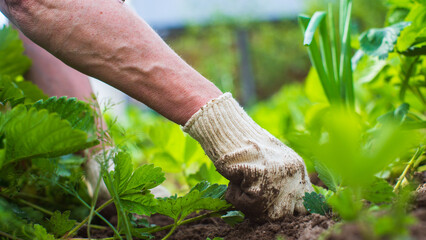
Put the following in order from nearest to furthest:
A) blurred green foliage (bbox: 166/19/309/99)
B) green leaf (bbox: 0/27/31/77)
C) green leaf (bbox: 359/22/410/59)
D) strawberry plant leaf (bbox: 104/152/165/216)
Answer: strawberry plant leaf (bbox: 104/152/165/216) < green leaf (bbox: 359/22/410/59) < green leaf (bbox: 0/27/31/77) < blurred green foliage (bbox: 166/19/309/99)

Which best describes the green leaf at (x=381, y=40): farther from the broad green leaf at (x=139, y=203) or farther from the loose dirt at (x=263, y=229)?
the broad green leaf at (x=139, y=203)

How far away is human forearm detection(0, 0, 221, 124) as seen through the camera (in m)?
0.79

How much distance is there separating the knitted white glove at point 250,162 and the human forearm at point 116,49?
4 centimetres

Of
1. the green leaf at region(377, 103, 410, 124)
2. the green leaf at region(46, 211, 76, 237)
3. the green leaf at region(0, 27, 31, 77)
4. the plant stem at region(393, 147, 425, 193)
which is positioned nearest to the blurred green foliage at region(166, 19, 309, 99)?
the green leaf at region(0, 27, 31, 77)

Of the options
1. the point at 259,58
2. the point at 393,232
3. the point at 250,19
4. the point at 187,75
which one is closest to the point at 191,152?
the point at 187,75

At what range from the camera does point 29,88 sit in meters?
1.04

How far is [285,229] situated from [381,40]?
1.96 feet

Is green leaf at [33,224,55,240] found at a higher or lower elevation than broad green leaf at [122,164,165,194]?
lower

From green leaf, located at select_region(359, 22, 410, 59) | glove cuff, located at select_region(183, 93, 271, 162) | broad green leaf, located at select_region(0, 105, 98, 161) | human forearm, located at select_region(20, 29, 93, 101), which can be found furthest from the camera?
human forearm, located at select_region(20, 29, 93, 101)

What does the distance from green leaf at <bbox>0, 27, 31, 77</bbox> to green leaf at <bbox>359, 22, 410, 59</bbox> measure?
0.99 metres

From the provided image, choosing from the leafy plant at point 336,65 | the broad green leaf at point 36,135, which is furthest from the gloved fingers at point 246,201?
the leafy plant at point 336,65

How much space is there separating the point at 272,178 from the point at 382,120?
431mm

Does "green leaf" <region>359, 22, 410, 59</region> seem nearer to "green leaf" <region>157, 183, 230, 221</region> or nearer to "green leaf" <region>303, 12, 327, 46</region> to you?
"green leaf" <region>303, 12, 327, 46</region>

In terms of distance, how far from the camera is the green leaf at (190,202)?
72cm
